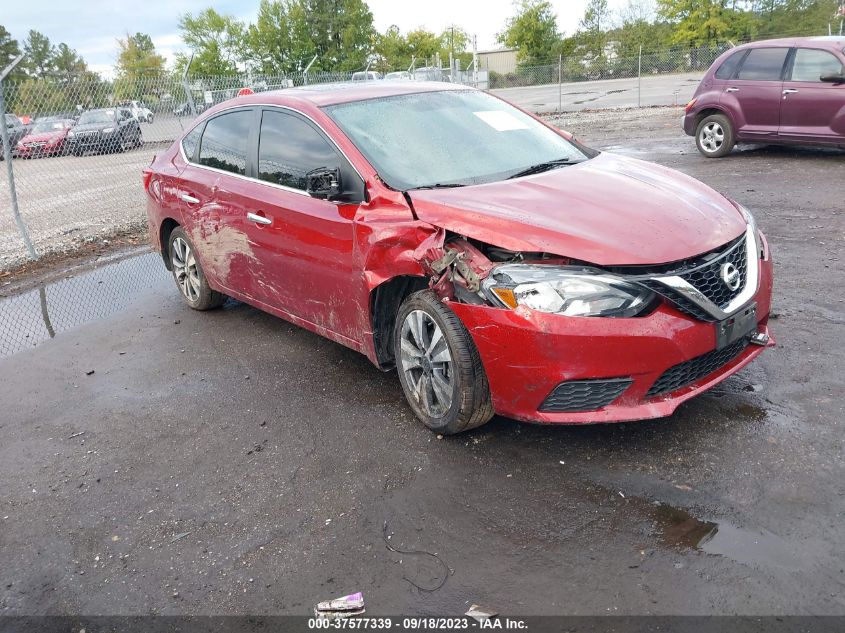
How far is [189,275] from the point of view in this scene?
617 centimetres

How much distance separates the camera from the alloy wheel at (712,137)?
38.4 feet

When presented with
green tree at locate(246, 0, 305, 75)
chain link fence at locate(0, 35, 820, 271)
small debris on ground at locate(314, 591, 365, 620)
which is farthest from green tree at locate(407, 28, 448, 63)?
small debris on ground at locate(314, 591, 365, 620)

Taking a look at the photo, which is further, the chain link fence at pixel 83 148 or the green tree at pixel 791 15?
the green tree at pixel 791 15

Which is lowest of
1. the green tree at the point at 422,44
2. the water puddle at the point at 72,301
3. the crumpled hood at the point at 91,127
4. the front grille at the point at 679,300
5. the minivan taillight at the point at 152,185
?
the water puddle at the point at 72,301

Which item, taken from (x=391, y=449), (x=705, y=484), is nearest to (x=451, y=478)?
(x=391, y=449)

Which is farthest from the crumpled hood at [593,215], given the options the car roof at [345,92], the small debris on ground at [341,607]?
the small debris on ground at [341,607]

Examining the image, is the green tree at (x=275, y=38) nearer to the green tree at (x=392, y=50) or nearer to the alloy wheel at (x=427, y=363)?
the green tree at (x=392, y=50)

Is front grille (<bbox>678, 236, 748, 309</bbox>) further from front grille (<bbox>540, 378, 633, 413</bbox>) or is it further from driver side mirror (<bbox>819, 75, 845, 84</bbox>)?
driver side mirror (<bbox>819, 75, 845, 84</bbox>)

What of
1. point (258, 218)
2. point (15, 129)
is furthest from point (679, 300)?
point (15, 129)

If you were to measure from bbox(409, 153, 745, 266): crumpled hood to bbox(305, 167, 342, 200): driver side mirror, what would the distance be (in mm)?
462

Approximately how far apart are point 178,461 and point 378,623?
1.76 meters

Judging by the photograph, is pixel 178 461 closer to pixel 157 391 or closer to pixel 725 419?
pixel 157 391

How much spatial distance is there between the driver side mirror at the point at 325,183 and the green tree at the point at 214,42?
7139cm

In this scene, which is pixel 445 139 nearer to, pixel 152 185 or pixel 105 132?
pixel 152 185
